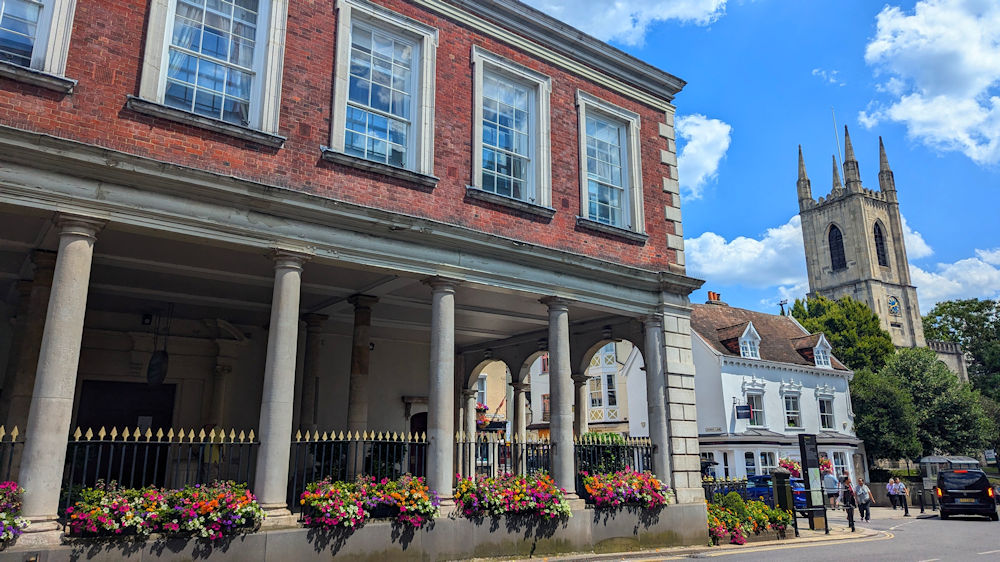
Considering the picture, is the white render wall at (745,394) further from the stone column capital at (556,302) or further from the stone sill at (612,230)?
the stone column capital at (556,302)

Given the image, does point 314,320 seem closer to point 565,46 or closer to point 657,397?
point 657,397

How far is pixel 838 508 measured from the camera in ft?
97.2

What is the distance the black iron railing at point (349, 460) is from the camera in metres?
9.42

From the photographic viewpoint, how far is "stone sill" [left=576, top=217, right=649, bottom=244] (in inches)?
524

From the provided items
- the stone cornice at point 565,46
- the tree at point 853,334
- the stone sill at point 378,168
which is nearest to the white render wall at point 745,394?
the tree at point 853,334

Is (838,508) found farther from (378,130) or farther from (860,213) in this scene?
(860,213)

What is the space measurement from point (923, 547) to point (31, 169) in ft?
57.0

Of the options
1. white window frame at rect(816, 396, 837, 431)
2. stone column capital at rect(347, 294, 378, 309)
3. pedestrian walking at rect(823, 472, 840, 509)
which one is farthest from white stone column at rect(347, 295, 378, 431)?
white window frame at rect(816, 396, 837, 431)

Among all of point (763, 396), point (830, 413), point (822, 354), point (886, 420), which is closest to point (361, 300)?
point (763, 396)

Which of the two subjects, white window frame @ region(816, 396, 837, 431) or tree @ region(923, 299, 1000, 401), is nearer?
white window frame @ region(816, 396, 837, 431)

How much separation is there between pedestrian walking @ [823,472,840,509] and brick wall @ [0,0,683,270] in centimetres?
1944

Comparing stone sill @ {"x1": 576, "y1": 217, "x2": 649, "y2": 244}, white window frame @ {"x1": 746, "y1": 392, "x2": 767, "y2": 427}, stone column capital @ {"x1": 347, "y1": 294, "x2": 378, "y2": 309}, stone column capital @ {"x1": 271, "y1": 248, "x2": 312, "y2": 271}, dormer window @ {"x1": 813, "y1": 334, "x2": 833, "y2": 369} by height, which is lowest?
white window frame @ {"x1": 746, "y1": 392, "x2": 767, "y2": 427}

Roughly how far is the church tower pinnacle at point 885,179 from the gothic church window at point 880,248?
531 centimetres

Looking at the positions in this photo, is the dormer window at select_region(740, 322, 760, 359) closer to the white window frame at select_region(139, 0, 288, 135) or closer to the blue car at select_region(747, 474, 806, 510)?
the blue car at select_region(747, 474, 806, 510)
